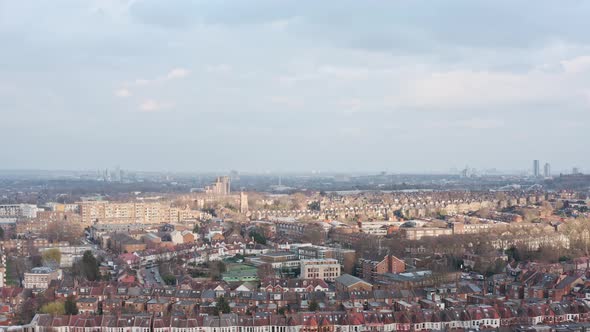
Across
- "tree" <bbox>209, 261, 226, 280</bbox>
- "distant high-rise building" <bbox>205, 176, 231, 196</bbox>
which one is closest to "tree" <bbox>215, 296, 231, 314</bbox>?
"tree" <bbox>209, 261, 226, 280</bbox>

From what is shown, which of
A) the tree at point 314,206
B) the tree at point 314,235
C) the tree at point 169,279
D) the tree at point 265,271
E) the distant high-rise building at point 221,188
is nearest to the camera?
the tree at point 169,279

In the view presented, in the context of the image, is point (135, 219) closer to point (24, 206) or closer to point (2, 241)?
point (24, 206)

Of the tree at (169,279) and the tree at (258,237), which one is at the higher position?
the tree at (258,237)

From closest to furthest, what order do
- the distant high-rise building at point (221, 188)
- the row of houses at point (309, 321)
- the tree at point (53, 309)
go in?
the row of houses at point (309, 321) → the tree at point (53, 309) → the distant high-rise building at point (221, 188)

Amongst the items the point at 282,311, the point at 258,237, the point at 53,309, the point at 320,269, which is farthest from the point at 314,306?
the point at 258,237

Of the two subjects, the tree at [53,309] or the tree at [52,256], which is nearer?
the tree at [53,309]

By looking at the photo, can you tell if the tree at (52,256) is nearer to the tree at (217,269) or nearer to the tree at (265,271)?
the tree at (217,269)

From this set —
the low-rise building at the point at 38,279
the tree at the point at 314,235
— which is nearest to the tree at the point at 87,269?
the low-rise building at the point at 38,279

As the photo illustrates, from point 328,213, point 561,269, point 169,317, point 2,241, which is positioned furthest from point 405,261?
point 328,213
